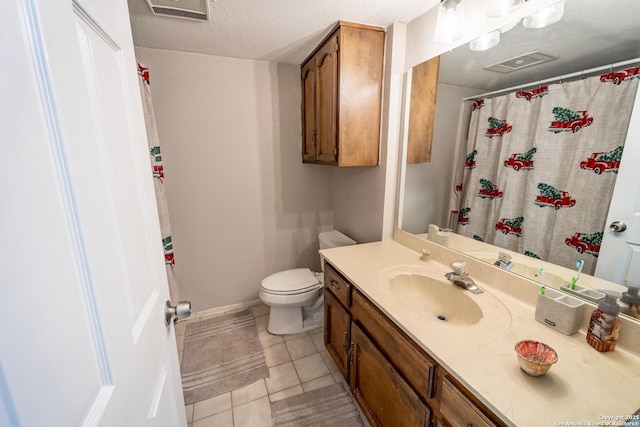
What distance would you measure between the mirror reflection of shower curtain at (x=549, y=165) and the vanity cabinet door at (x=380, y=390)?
0.74 meters

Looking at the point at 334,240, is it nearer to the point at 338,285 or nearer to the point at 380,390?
the point at 338,285

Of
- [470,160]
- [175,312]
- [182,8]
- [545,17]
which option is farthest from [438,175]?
[182,8]

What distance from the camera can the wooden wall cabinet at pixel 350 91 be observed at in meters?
1.50

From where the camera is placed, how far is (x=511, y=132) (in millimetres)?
1125

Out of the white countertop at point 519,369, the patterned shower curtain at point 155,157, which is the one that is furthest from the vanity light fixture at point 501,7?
the patterned shower curtain at point 155,157

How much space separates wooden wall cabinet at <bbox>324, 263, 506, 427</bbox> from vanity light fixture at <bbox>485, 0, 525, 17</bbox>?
126 centimetres

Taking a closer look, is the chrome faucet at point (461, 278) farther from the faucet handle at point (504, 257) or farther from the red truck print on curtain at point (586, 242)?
the red truck print on curtain at point (586, 242)

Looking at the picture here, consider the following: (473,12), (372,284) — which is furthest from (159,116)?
(473,12)

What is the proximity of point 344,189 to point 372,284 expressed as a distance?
1.17 meters

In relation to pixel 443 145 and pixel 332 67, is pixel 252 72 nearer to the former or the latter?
pixel 332 67

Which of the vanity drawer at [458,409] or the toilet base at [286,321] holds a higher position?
the vanity drawer at [458,409]

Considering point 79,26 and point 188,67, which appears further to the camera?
point 188,67

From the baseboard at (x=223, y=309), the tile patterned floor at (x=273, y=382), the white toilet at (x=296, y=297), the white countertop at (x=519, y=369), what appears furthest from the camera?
the baseboard at (x=223, y=309)

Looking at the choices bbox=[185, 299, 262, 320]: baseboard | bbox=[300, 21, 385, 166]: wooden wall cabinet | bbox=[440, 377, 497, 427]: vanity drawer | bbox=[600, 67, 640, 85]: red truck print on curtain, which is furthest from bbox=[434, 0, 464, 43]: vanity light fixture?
bbox=[185, 299, 262, 320]: baseboard
